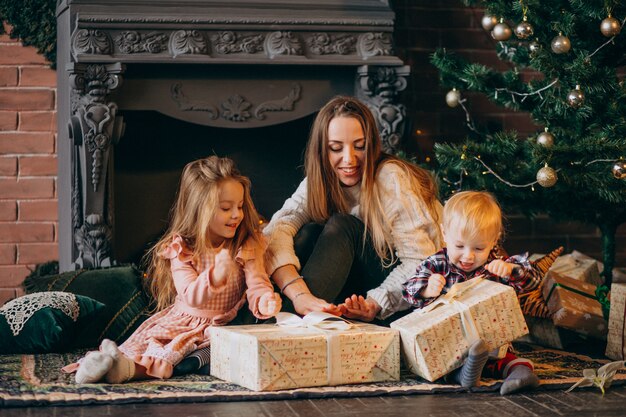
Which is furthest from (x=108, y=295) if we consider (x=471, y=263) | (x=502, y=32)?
(x=502, y=32)

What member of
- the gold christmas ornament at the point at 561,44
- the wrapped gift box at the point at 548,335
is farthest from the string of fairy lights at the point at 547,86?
the wrapped gift box at the point at 548,335

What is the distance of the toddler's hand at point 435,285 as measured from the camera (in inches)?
100

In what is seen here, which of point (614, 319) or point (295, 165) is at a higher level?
point (295, 165)

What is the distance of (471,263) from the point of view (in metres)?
2.53

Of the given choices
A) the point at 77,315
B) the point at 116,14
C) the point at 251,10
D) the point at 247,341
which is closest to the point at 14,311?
the point at 77,315

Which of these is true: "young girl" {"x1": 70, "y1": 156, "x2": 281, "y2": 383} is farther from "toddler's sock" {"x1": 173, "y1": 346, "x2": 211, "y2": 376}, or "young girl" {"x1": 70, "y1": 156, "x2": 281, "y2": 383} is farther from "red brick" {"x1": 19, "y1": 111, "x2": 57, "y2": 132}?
"red brick" {"x1": 19, "y1": 111, "x2": 57, "y2": 132}

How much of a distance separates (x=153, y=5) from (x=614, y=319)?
1831mm

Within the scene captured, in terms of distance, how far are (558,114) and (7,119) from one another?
2.03 meters

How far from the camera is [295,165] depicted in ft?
12.5

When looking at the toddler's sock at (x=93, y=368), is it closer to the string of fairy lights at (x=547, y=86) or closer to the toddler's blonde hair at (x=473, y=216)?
the toddler's blonde hair at (x=473, y=216)

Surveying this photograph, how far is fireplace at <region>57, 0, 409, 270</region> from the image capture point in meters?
3.22

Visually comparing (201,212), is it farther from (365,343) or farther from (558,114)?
(558,114)

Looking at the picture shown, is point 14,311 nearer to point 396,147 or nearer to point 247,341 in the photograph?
point 247,341

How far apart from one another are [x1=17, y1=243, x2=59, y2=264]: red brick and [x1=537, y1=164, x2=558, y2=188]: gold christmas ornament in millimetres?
1841
